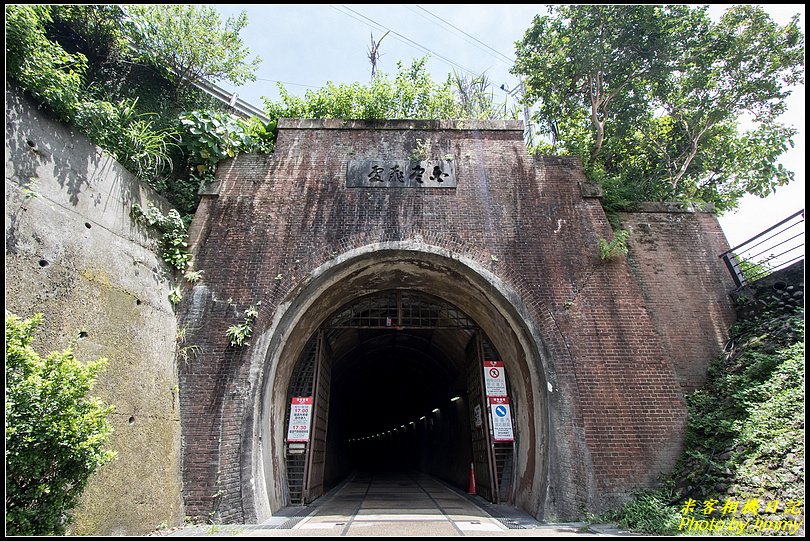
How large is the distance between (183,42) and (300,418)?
396 inches

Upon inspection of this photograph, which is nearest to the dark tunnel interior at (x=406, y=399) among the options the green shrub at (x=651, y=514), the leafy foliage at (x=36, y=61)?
the green shrub at (x=651, y=514)

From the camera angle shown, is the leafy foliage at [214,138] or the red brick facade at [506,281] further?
the leafy foliage at [214,138]

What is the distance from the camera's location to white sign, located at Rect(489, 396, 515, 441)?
9.43m

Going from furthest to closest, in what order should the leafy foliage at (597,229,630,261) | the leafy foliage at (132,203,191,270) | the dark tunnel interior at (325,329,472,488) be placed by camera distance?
the dark tunnel interior at (325,329,472,488), the leafy foliage at (597,229,630,261), the leafy foliage at (132,203,191,270)

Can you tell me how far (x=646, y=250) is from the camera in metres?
9.60

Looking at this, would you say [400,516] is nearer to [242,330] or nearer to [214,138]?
[242,330]

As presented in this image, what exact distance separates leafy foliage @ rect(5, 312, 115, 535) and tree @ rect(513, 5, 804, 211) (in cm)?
1080

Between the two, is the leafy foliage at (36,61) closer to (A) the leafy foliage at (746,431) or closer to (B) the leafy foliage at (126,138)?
(B) the leafy foliage at (126,138)

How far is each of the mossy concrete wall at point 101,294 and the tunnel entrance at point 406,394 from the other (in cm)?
320

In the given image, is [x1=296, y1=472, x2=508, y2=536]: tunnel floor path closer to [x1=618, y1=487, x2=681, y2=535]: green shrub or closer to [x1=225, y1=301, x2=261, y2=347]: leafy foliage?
[x1=618, y1=487, x2=681, y2=535]: green shrub

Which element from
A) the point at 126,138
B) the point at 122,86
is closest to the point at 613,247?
the point at 126,138

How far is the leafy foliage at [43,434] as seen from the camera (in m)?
4.16

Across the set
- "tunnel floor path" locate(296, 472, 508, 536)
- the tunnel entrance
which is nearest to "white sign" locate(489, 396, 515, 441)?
the tunnel entrance

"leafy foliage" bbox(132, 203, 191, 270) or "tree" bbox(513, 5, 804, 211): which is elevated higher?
"tree" bbox(513, 5, 804, 211)
